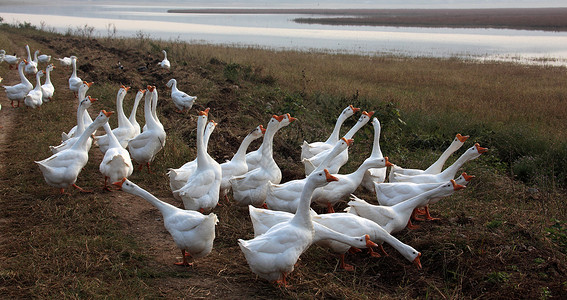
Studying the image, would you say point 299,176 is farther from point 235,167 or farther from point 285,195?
point 285,195

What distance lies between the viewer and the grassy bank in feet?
16.6

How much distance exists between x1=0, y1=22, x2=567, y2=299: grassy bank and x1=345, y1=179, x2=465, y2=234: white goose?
0.34 meters

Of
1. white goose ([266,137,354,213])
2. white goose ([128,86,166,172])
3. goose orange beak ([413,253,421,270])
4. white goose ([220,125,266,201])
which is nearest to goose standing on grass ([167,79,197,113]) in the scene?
white goose ([128,86,166,172])

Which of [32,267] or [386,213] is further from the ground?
[386,213]

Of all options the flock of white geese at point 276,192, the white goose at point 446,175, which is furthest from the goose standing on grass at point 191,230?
the white goose at point 446,175

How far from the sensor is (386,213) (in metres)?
5.93

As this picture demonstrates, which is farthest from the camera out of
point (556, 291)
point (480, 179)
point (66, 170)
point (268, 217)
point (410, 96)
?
point (410, 96)

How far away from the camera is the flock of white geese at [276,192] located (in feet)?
16.7

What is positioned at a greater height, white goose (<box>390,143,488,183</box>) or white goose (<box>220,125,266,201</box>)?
white goose (<box>390,143,488,183</box>)

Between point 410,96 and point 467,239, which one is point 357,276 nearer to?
point 467,239

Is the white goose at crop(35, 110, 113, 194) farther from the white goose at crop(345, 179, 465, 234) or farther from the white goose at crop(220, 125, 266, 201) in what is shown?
the white goose at crop(345, 179, 465, 234)

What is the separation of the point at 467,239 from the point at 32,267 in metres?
4.99

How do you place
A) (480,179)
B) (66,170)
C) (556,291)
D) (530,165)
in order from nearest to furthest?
1. (556,291)
2. (66,170)
3. (480,179)
4. (530,165)

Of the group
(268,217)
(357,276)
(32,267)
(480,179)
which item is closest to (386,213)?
(357,276)
